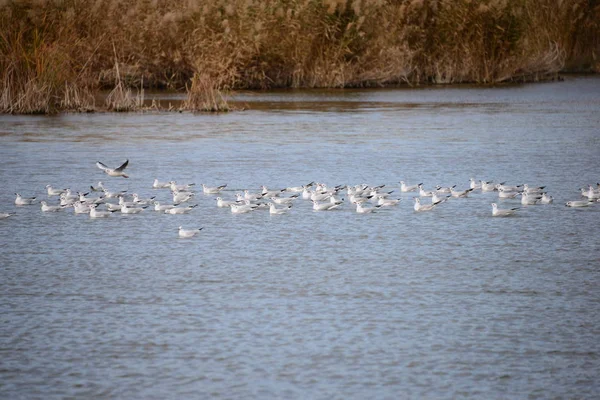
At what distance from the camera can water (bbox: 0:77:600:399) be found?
23.0 feet

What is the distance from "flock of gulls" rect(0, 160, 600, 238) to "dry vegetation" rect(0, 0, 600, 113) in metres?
14.5

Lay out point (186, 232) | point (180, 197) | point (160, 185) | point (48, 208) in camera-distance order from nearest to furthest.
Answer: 1. point (186, 232)
2. point (48, 208)
3. point (180, 197)
4. point (160, 185)

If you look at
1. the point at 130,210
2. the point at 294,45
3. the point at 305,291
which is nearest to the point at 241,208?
the point at 130,210

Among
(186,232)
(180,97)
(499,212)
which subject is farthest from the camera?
(180,97)

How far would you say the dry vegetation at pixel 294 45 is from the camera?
103 feet

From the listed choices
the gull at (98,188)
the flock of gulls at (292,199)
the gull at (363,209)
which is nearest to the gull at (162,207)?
the flock of gulls at (292,199)

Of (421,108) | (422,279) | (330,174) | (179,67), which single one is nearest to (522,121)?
(421,108)

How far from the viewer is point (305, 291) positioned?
9.23m

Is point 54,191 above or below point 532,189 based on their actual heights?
below

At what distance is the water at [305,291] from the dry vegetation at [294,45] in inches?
506

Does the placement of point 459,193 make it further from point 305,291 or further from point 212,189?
point 305,291

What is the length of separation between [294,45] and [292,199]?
23.2 metres

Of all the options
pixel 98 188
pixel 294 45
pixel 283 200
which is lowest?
pixel 98 188

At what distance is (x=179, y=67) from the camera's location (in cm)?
3697
